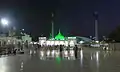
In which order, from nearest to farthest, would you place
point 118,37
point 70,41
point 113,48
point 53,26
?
point 113,48, point 118,37, point 70,41, point 53,26

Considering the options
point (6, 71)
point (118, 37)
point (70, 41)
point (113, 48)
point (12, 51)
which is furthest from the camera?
point (70, 41)

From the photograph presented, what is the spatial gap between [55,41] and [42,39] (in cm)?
779

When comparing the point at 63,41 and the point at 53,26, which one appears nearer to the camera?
the point at 63,41

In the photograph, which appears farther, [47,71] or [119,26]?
[119,26]

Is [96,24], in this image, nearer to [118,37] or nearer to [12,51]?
[118,37]

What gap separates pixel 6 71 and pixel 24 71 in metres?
1.04

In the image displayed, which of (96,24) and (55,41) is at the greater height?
(96,24)

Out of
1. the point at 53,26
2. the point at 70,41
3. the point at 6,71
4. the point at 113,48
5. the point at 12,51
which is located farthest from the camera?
the point at 53,26

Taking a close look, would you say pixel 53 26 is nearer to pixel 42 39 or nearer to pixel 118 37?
pixel 42 39

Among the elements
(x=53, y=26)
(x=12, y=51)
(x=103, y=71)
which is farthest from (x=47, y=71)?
(x=53, y=26)

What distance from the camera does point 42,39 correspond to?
146 m

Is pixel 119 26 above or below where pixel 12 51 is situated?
above

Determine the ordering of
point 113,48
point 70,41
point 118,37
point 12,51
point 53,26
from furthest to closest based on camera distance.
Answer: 1. point 53,26
2. point 70,41
3. point 118,37
4. point 113,48
5. point 12,51

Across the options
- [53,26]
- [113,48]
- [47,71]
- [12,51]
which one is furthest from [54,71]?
[53,26]
